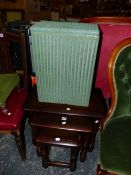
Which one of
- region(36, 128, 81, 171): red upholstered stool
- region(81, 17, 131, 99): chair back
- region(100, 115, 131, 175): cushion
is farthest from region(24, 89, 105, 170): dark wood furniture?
region(81, 17, 131, 99): chair back

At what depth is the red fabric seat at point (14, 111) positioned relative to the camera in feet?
4.20

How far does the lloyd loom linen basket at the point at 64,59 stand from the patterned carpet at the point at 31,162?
591 mm

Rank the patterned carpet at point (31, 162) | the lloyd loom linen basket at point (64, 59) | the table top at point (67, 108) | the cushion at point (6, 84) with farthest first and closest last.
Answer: the patterned carpet at point (31, 162) → the cushion at point (6, 84) → the table top at point (67, 108) → the lloyd loom linen basket at point (64, 59)

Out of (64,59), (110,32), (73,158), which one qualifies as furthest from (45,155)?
(110,32)

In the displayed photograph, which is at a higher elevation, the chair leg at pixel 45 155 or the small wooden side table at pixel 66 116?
the small wooden side table at pixel 66 116

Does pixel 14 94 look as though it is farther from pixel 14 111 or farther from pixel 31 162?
pixel 31 162

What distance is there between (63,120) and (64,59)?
448 mm

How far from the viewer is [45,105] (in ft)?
4.19

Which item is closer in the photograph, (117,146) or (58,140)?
(117,146)

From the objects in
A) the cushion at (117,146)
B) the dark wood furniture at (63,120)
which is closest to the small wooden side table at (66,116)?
the dark wood furniture at (63,120)

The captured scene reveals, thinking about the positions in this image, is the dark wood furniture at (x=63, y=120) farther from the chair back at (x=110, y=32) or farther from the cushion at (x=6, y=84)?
the chair back at (x=110, y=32)

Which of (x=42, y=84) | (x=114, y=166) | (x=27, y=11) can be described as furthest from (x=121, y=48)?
(x=27, y=11)

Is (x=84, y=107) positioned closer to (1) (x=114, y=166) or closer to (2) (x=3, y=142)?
(1) (x=114, y=166)

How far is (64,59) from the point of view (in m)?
1.04
